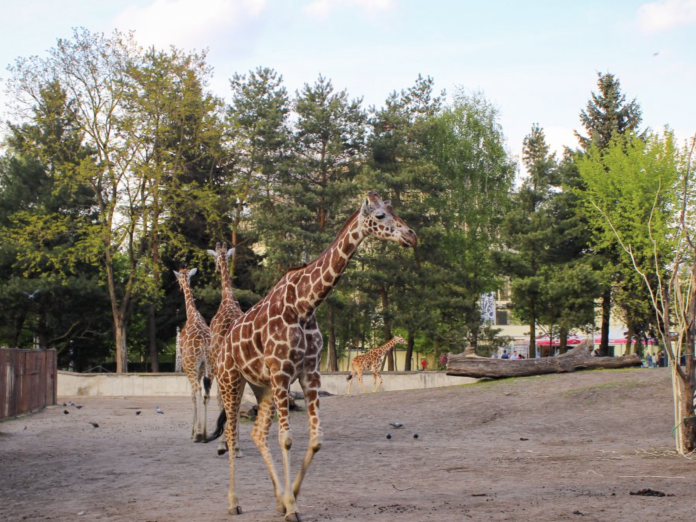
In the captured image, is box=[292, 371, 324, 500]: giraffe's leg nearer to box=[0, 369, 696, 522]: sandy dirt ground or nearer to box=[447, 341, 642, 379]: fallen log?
box=[0, 369, 696, 522]: sandy dirt ground

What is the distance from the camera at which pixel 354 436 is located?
51.5 feet

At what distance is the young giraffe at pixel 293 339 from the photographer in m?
7.91

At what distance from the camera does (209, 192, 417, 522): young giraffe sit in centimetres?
791

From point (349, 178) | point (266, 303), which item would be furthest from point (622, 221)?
point (266, 303)

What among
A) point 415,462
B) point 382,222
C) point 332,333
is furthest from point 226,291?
point 332,333

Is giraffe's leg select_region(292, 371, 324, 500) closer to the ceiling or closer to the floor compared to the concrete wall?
closer to the ceiling

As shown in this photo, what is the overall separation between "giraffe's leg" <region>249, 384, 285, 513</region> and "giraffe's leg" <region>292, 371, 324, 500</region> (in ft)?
0.90

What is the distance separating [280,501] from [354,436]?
7699mm

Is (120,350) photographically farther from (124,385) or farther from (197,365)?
(197,365)

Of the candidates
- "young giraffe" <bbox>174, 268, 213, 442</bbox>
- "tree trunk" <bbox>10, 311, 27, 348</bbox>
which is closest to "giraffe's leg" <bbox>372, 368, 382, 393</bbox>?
"young giraffe" <bbox>174, 268, 213, 442</bbox>

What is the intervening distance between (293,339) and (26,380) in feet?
50.4

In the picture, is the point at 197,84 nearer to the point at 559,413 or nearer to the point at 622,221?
the point at 622,221

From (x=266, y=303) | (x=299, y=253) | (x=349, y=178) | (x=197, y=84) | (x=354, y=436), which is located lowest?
(x=354, y=436)

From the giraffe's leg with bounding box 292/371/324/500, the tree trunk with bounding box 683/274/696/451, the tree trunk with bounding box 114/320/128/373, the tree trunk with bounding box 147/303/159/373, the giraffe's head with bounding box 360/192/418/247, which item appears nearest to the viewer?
the giraffe's head with bounding box 360/192/418/247
